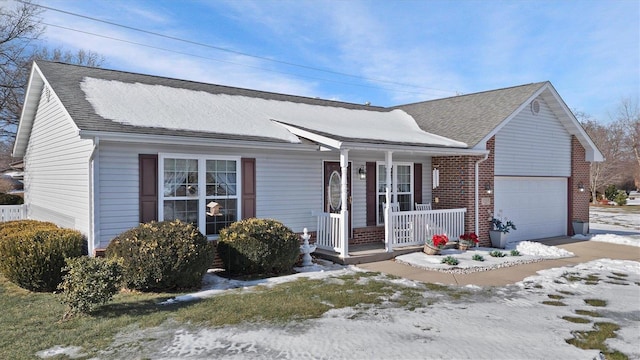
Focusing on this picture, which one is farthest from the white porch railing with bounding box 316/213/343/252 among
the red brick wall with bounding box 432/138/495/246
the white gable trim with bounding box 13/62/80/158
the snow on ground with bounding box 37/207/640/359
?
the white gable trim with bounding box 13/62/80/158

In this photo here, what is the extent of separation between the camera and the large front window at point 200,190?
902cm

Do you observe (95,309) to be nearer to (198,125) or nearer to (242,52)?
(198,125)

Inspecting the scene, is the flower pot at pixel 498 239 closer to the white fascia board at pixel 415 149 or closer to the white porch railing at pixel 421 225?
the white porch railing at pixel 421 225

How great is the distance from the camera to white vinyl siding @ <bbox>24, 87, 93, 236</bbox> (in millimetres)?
8844

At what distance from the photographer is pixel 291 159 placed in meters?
10.8

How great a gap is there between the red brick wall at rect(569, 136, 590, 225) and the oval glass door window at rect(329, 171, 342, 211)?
9.41 meters

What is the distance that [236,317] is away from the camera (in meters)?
5.94

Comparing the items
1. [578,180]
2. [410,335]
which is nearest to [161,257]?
[410,335]

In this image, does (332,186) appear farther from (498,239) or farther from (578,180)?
(578,180)

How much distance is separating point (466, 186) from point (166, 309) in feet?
30.0

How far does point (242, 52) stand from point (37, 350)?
22623 millimetres

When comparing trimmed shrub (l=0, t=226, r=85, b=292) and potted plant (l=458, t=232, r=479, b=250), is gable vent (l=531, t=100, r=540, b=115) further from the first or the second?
trimmed shrub (l=0, t=226, r=85, b=292)

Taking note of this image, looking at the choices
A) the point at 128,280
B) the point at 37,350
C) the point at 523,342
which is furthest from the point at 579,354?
the point at 128,280

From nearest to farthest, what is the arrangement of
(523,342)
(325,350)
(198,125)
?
(325,350)
(523,342)
(198,125)
